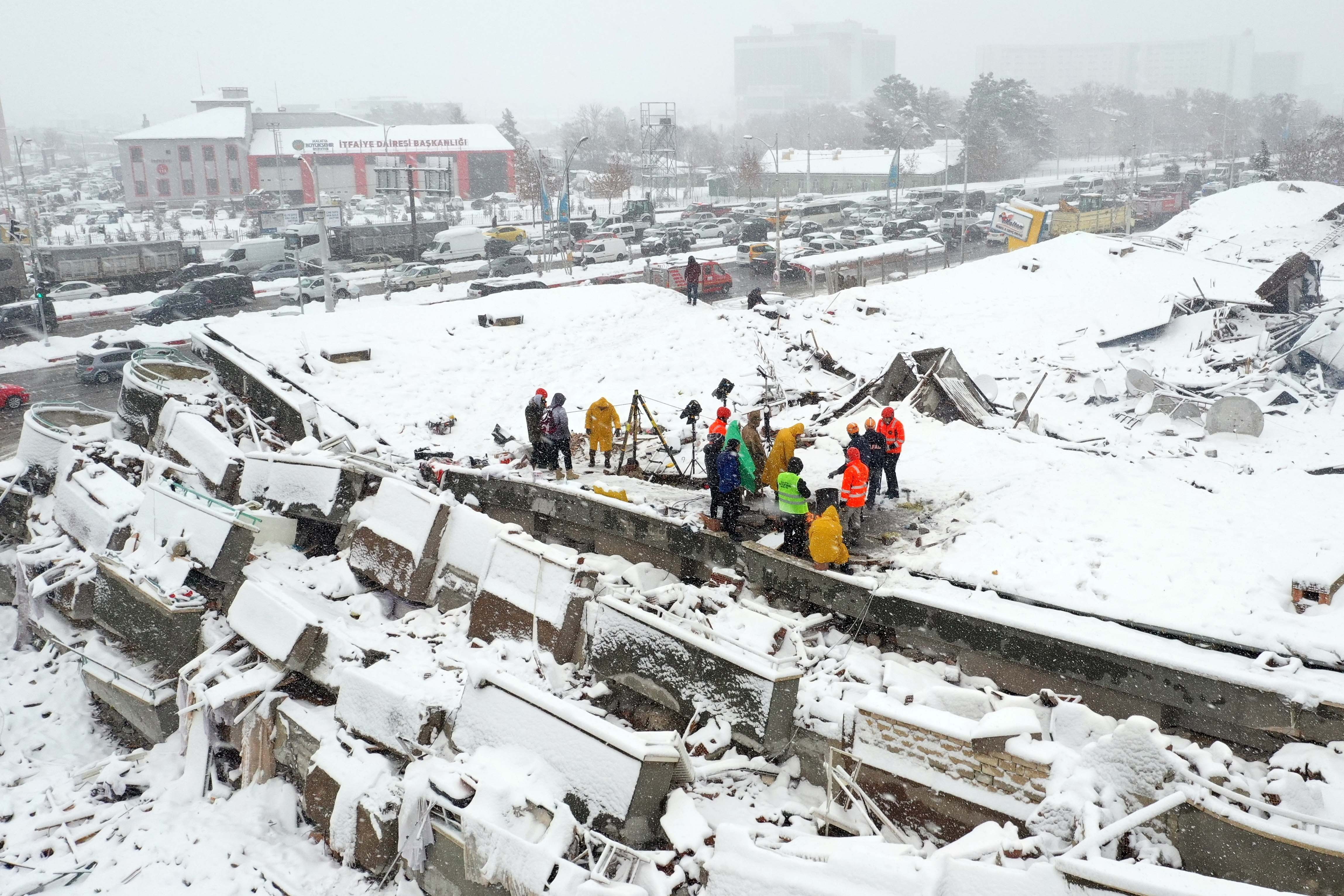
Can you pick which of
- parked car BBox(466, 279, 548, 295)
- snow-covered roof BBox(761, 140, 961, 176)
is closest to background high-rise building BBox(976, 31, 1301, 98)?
snow-covered roof BBox(761, 140, 961, 176)

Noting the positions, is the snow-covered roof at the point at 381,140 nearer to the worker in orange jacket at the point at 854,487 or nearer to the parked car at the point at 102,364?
the parked car at the point at 102,364

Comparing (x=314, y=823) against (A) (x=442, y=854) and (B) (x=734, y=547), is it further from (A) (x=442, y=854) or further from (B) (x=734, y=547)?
(B) (x=734, y=547)

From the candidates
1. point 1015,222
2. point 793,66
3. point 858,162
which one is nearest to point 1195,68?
point 793,66

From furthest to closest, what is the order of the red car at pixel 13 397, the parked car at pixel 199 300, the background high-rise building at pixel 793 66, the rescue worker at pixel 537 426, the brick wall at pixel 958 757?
the background high-rise building at pixel 793 66 < the parked car at pixel 199 300 < the red car at pixel 13 397 < the rescue worker at pixel 537 426 < the brick wall at pixel 958 757

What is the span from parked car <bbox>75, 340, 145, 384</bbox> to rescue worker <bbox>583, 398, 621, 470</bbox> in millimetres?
15440

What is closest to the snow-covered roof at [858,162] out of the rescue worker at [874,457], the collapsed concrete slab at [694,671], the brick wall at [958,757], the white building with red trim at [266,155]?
the white building with red trim at [266,155]

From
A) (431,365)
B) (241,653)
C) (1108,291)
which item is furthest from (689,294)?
(241,653)

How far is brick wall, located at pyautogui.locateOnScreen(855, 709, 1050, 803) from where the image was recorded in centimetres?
617

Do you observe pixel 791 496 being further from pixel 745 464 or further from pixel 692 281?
pixel 692 281

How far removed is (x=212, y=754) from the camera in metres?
8.88

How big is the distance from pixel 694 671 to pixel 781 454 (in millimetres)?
3388

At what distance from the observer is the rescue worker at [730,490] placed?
9.52m

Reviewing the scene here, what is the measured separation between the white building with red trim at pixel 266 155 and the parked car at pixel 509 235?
64.3ft

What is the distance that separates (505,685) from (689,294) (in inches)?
605
